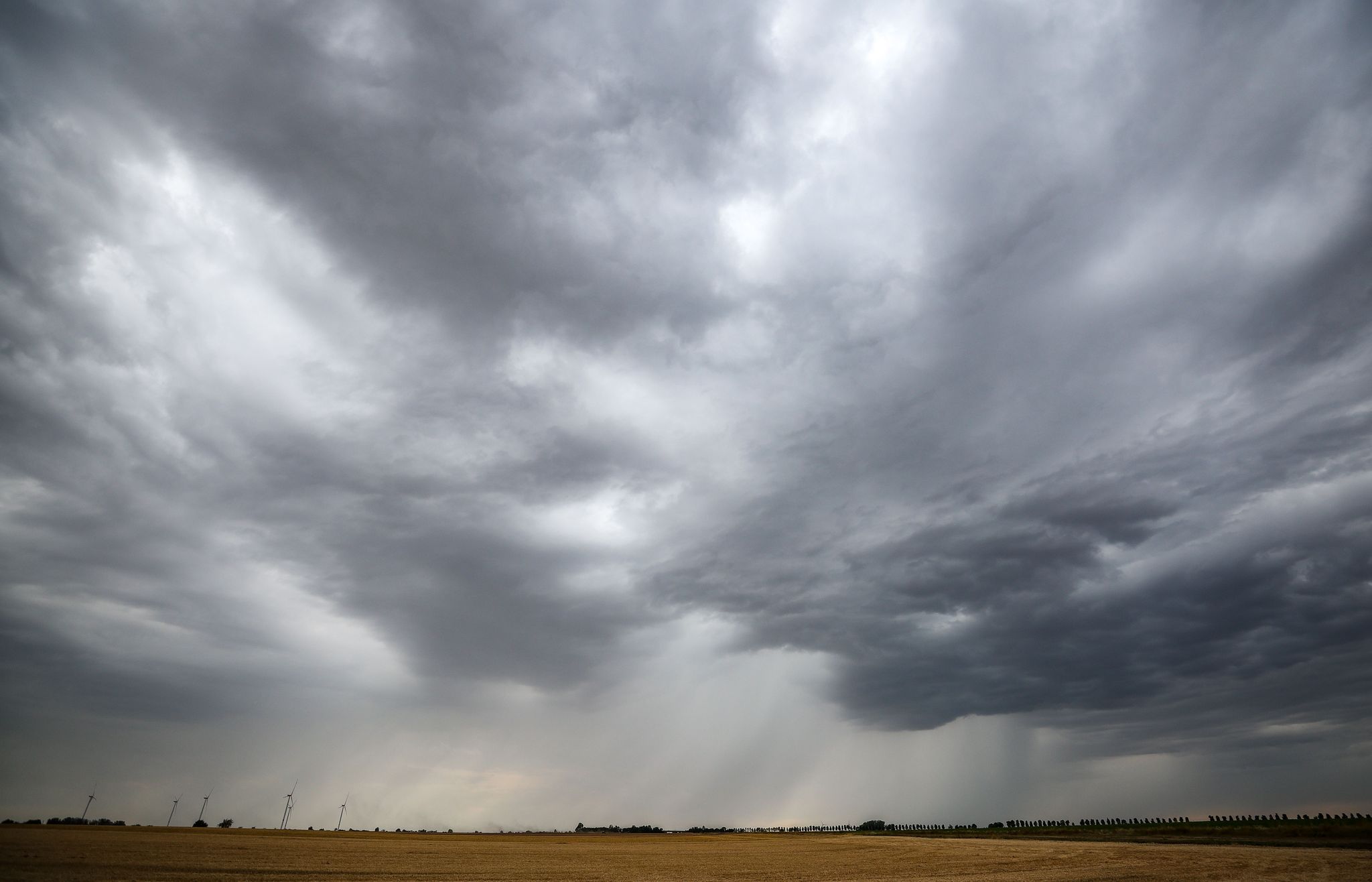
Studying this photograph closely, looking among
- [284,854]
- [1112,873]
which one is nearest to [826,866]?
[1112,873]

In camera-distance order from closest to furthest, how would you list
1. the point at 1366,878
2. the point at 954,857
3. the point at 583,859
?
1. the point at 1366,878
2. the point at 954,857
3. the point at 583,859

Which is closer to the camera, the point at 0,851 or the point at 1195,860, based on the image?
the point at 0,851

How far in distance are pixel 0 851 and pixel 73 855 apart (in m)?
4.64

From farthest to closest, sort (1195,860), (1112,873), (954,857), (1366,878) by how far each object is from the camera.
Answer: (954,857) → (1195,860) → (1112,873) → (1366,878)

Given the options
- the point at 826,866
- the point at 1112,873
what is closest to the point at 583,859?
the point at 826,866

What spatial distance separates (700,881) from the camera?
45125 mm

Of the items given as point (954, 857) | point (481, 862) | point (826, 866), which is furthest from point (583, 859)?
point (954, 857)

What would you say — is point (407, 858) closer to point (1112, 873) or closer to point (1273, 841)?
point (1112, 873)

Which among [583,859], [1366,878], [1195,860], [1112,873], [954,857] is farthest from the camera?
[583,859]

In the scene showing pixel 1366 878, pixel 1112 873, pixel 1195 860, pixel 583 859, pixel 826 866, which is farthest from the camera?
pixel 583 859

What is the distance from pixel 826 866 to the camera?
57562 millimetres

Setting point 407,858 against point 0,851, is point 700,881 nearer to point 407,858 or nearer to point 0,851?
point 407,858

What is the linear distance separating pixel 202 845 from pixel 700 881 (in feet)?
214

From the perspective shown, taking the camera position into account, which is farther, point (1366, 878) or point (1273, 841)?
point (1273, 841)
